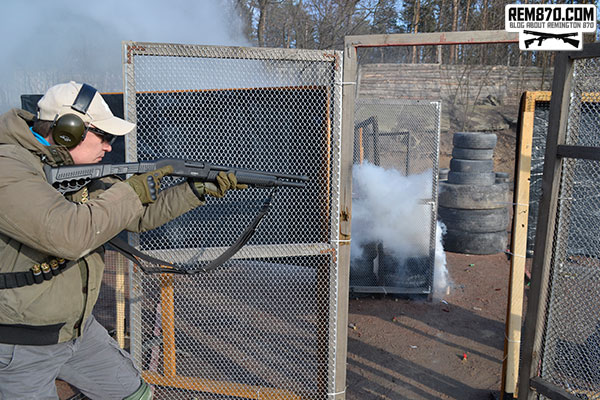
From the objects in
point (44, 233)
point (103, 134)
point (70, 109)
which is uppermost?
point (70, 109)

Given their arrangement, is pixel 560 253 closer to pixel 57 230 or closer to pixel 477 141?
pixel 57 230

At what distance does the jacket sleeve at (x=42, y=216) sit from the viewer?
187 cm

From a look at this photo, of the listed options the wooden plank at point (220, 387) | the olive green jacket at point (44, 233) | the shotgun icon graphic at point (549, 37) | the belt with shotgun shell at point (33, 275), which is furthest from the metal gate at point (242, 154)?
the shotgun icon graphic at point (549, 37)

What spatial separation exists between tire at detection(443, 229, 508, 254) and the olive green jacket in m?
6.40

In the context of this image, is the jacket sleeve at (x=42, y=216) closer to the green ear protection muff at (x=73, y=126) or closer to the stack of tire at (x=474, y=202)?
the green ear protection muff at (x=73, y=126)

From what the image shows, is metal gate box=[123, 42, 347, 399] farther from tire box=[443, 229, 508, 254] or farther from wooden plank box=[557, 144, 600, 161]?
tire box=[443, 229, 508, 254]

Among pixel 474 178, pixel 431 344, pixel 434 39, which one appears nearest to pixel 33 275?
pixel 434 39

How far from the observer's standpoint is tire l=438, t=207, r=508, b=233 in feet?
24.3

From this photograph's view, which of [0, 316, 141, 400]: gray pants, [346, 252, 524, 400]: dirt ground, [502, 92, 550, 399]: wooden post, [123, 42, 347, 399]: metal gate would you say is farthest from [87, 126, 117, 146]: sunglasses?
[502, 92, 550, 399]: wooden post

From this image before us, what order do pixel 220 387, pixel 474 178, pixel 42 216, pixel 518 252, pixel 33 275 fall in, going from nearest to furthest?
pixel 42 216, pixel 33 275, pixel 220 387, pixel 518 252, pixel 474 178

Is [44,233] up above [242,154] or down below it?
below

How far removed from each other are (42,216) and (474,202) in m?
6.74

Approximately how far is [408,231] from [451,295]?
1062mm

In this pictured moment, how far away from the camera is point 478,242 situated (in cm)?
752
